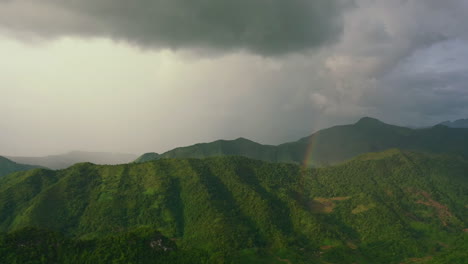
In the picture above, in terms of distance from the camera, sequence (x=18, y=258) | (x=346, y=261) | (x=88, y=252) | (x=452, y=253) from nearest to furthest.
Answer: (x=18, y=258) → (x=88, y=252) → (x=452, y=253) → (x=346, y=261)

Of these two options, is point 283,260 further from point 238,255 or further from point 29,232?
point 29,232

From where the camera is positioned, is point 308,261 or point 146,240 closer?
point 146,240

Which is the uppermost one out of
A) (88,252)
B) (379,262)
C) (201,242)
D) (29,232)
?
(29,232)

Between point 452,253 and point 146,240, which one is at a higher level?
point 146,240

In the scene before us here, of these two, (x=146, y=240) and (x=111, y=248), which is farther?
(x=146, y=240)

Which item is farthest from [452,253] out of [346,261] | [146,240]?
[146,240]

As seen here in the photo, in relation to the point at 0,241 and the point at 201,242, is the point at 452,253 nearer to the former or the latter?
the point at 201,242

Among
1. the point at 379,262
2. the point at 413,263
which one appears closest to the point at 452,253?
the point at 413,263

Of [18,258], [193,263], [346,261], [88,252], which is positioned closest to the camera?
[18,258]

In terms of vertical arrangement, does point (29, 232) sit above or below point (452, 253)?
above
